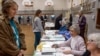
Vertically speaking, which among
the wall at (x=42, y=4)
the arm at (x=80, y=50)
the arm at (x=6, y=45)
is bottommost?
the wall at (x=42, y=4)

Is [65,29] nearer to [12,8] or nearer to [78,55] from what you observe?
[78,55]

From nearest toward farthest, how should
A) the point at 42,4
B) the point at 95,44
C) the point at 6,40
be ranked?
the point at 95,44, the point at 6,40, the point at 42,4

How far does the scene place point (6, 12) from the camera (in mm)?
2373

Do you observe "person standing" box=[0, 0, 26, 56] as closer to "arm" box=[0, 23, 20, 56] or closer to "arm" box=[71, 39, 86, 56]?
"arm" box=[0, 23, 20, 56]

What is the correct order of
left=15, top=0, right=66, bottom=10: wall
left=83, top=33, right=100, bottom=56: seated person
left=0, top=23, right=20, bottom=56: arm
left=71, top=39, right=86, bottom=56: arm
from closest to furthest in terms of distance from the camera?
left=83, top=33, right=100, bottom=56: seated person
left=0, top=23, right=20, bottom=56: arm
left=71, top=39, right=86, bottom=56: arm
left=15, top=0, right=66, bottom=10: wall

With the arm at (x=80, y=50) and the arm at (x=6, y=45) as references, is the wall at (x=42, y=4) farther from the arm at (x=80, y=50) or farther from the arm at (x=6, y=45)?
the arm at (x=6, y=45)

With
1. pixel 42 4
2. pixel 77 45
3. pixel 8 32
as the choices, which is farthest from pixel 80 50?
pixel 42 4

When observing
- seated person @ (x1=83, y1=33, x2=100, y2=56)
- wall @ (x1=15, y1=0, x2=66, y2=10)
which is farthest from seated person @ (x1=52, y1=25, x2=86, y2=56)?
wall @ (x1=15, y1=0, x2=66, y2=10)

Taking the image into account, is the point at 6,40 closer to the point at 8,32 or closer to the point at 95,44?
the point at 8,32

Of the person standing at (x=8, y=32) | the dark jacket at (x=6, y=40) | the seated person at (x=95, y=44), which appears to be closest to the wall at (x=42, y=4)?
the person standing at (x=8, y=32)

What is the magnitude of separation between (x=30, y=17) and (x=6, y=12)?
17.2m

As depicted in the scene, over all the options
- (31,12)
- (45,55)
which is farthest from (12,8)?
(31,12)

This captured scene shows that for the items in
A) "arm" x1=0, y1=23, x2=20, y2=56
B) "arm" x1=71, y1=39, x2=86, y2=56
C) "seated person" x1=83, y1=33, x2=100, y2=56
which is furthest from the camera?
"arm" x1=71, y1=39, x2=86, y2=56

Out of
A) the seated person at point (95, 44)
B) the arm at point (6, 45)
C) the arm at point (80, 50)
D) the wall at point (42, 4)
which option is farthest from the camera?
the wall at point (42, 4)
